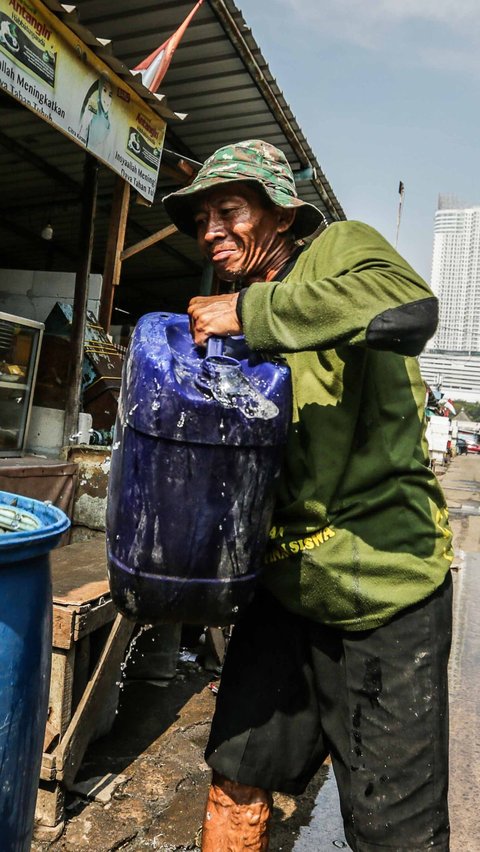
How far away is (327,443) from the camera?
5.08 feet

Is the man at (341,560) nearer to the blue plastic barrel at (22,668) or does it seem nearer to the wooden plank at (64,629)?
the blue plastic barrel at (22,668)

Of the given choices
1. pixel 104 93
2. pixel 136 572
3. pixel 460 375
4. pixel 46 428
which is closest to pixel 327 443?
pixel 136 572

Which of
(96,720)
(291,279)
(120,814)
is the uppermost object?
(291,279)

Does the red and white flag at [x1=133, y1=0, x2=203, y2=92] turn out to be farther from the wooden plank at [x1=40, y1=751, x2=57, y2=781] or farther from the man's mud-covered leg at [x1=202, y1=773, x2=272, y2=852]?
the man's mud-covered leg at [x1=202, y1=773, x2=272, y2=852]

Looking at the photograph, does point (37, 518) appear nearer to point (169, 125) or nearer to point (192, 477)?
point (192, 477)

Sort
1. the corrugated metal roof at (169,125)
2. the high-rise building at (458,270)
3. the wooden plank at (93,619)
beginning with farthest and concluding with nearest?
the high-rise building at (458,270) < the corrugated metal roof at (169,125) < the wooden plank at (93,619)

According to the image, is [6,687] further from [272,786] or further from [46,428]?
[46,428]

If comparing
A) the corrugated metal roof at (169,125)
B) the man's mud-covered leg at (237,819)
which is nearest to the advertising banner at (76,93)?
the corrugated metal roof at (169,125)

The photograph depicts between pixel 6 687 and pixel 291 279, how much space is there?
3.85 ft

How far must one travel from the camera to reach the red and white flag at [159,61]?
4.68 m

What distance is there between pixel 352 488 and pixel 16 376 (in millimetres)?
4436

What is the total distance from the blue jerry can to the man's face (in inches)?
15.5

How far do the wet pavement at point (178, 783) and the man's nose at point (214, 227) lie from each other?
2.12 m

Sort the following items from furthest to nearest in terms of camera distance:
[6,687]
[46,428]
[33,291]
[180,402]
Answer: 1. [33,291]
2. [46,428]
3. [6,687]
4. [180,402]
